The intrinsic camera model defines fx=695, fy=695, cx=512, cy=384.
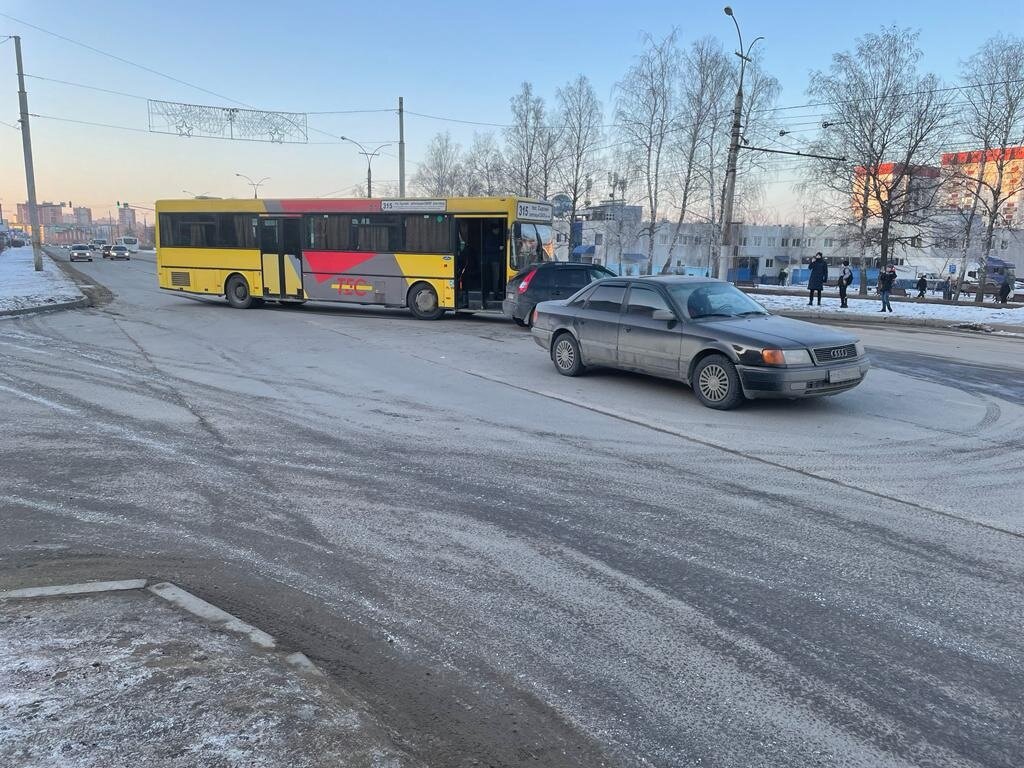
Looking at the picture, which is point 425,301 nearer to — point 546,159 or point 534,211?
point 534,211

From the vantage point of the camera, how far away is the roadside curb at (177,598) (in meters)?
3.35

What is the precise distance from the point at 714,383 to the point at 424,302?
11.8m

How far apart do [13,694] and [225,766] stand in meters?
1.07

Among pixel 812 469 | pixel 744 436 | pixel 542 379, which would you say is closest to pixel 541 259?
pixel 542 379

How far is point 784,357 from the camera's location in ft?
25.4

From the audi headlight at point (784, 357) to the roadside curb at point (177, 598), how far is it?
6139mm

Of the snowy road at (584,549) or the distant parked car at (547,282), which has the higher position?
the distant parked car at (547,282)

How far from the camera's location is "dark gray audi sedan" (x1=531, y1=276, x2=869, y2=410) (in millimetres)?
7852

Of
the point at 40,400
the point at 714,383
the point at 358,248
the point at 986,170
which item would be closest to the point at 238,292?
the point at 358,248

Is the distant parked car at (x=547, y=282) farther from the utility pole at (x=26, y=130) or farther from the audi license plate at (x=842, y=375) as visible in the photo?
the utility pole at (x=26, y=130)

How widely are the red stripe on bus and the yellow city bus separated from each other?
29 mm

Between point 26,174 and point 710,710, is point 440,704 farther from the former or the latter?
point 26,174

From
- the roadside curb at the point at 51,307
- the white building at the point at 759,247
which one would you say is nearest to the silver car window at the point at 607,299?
the roadside curb at the point at 51,307

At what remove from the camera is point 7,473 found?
582cm
